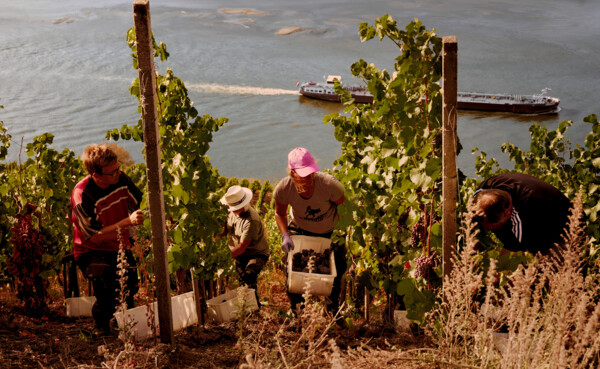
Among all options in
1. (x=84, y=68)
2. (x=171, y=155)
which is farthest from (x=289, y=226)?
(x=84, y=68)

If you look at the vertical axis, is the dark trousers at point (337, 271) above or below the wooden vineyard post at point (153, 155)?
below

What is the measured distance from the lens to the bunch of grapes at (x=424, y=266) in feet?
11.7

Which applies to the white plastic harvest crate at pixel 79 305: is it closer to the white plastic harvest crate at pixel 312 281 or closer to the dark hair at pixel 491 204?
the white plastic harvest crate at pixel 312 281

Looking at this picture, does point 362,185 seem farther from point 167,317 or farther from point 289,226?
point 167,317

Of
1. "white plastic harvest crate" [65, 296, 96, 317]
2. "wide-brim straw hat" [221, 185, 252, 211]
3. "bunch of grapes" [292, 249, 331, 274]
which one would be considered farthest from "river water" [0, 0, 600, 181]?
"white plastic harvest crate" [65, 296, 96, 317]

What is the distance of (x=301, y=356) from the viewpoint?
310 centimetres

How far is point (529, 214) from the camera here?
357 cm

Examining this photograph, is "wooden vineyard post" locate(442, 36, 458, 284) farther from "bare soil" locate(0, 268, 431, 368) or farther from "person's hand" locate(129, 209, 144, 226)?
"person's hand" locate(129, 209, 144, 226)

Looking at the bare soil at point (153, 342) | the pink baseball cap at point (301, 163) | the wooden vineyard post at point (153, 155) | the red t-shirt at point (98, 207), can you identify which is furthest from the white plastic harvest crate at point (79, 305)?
the pink baseball cap at point (301, 163)

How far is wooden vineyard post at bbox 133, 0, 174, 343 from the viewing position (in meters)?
3.04

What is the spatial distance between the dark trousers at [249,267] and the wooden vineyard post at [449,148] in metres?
1.98

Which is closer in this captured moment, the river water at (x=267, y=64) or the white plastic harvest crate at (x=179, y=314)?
the white plastic harvest crate at (x=179, y=314)

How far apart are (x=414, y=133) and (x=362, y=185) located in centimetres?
69

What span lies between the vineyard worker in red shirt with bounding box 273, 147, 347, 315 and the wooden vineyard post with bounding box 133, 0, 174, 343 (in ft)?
4.20
